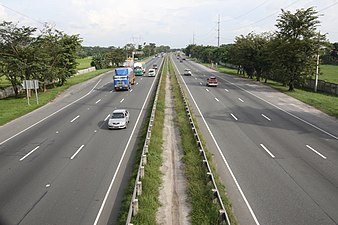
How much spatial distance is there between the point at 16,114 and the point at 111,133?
1450 cm

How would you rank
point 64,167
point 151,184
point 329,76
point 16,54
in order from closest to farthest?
point 151,184
point 64,167
point 16,54
point 329,76

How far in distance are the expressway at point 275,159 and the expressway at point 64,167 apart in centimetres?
593

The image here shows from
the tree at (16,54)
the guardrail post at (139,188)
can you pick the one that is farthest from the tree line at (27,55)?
the guardrail post at (139,188)

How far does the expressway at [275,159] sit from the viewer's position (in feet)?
43.2

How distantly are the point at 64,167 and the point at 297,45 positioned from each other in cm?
4257

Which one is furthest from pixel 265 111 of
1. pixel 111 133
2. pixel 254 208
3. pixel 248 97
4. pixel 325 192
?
pixel 254 208

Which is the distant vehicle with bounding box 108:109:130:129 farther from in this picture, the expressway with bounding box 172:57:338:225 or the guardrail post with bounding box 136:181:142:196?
the guardrail post with bounding box 136:181:142:196

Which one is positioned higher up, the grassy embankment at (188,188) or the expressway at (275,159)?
the grassy embankment at (188,188)

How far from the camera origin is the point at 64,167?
60.0 ft

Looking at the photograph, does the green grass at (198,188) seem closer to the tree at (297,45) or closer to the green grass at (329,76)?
the tree at (297,45)

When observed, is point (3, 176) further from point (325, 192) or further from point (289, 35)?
point (289, 35)

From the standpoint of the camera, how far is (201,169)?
55.3 ft

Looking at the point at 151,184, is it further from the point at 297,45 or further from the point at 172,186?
the point at 297,45

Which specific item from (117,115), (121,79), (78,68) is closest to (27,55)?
(121,79)
